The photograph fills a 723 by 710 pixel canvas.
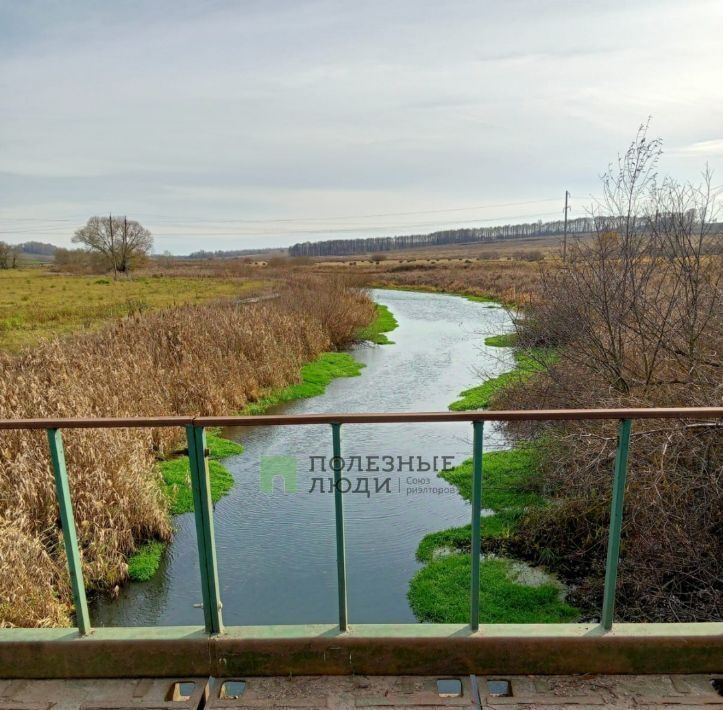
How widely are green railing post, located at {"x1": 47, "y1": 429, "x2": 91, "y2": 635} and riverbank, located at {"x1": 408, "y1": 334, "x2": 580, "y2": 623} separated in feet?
11.2

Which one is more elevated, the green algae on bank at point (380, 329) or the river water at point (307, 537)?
the river water at point (307, 537)

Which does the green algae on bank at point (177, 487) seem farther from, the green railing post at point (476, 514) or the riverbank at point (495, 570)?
the green railing post at point (476, 514)

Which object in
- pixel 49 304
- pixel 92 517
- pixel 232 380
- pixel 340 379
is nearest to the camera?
pixel 92 517

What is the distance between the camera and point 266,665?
94.9 inches

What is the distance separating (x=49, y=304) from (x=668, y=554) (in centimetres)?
2444

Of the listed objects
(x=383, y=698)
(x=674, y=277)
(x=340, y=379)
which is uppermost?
(x=674, y=277)

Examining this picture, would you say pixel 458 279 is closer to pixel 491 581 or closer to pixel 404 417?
pixel 491 581

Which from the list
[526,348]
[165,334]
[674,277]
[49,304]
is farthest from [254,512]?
[49,304]

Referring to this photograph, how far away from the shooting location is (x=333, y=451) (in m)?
2.37

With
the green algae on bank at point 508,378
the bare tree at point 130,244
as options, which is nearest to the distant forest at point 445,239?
the bare tree at point 130,244

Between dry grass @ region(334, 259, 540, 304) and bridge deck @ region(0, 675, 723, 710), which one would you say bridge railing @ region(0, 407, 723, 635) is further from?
dry grass @ region(334, 259, 540, 304)

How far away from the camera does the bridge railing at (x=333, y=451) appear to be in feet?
7.53

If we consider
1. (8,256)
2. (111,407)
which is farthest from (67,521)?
(8,256)

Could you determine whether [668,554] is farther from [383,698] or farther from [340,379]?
[340,379]
